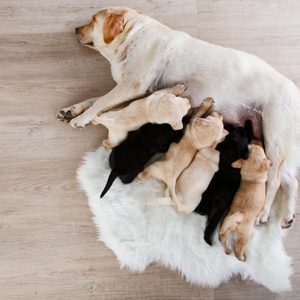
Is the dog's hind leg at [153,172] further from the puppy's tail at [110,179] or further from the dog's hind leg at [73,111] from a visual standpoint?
the dog's hind leg at [73,111]

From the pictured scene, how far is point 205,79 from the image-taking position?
1.76 m

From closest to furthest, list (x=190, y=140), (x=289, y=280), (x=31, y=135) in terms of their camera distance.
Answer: (x=190, y=140) → (x=289, y=280) → (x=31, y=135)

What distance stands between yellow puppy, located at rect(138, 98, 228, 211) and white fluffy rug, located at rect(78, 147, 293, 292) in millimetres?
127

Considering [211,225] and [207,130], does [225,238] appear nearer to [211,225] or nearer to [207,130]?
[211,225]

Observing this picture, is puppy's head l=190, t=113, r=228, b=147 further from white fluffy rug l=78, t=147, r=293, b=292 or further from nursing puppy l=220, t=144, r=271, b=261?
white fluffy rug l=78, t=147, r=293, b=292

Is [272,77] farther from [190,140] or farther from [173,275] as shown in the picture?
[173,275]

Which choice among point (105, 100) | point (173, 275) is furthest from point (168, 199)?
point (105, 100)

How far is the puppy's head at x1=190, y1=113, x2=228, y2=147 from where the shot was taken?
1622 millimetres

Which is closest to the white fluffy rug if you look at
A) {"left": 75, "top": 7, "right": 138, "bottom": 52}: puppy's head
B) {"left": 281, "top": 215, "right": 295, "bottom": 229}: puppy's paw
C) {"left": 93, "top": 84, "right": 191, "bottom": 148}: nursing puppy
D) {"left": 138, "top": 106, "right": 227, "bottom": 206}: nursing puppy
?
{"left": 281, "top": 215, "right": 295, "bottom": 229}: puppy's paw

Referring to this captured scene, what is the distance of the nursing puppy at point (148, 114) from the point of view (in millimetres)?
1632

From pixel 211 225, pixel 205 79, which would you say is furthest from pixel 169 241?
pixel 205 79

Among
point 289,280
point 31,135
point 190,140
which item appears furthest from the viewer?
point 31,135

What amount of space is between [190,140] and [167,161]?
138mm

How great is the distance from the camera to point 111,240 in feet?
6.04
